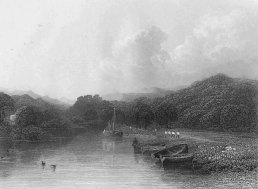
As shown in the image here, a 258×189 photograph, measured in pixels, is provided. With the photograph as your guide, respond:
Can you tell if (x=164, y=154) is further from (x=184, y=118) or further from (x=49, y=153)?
(x=184, y=118)

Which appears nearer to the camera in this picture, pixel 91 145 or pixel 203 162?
pixel 203 162

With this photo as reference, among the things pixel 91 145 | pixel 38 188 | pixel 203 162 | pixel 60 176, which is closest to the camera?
pixel 38 188

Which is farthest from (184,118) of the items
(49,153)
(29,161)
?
(29,161)

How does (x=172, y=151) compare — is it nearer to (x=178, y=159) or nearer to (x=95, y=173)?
(x=178, y=159)

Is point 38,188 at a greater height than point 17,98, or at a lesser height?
lesser

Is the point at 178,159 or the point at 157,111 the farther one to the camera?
the point at 157,111

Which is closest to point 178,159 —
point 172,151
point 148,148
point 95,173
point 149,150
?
point 172,151

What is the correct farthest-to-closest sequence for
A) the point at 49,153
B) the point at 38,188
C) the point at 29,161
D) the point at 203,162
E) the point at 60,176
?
the point at 49,153, the point at 29,161, the point at 203,162, the point at 60,176, the point at 38,188

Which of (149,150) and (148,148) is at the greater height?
(148,148)

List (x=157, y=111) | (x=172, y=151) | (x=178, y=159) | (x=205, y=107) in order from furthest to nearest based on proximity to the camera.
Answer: (x=205, y=107) → (x=157, y=111) → (x=172, y=151) → (x=178, y=159)
